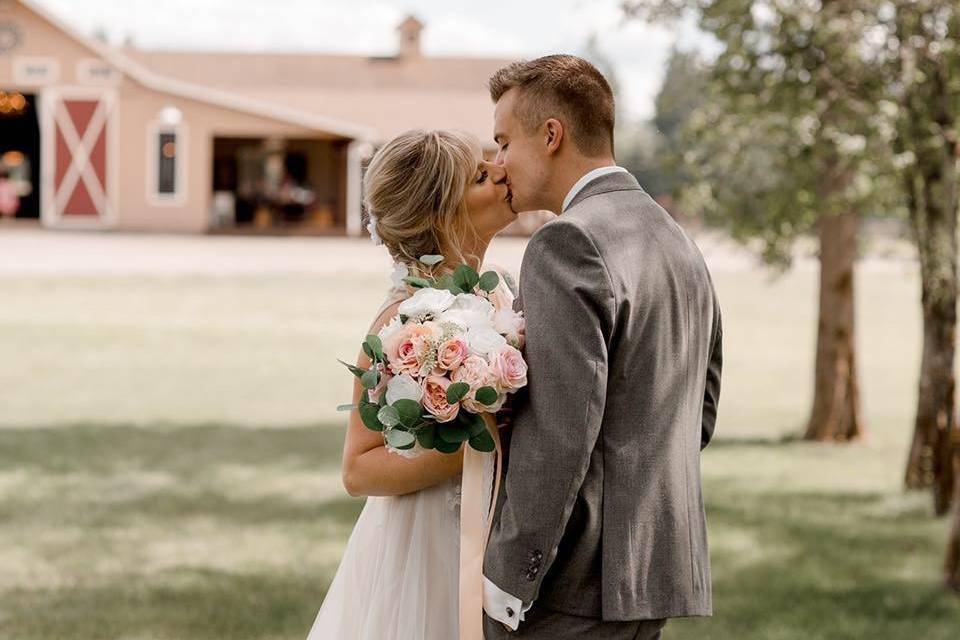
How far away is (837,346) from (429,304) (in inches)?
451

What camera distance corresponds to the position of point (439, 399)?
2.82 metres

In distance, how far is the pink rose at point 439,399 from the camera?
9.23 ft

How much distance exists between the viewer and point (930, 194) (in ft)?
29.2

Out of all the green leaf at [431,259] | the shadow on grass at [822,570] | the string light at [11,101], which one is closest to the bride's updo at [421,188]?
the green leaf at [431,259]

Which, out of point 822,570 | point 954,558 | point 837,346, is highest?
point 837,346

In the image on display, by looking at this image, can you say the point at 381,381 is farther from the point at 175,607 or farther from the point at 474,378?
the point at 175,607

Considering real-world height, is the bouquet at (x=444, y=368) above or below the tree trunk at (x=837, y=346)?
above

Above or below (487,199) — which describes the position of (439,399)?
below

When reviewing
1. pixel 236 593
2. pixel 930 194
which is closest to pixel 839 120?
pixel 930 194

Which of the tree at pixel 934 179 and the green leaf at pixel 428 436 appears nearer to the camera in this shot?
the green leaf at pixel 428 436

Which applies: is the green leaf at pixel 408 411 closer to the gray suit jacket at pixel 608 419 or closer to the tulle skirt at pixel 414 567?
the gray suit jacket at pixel 608 419

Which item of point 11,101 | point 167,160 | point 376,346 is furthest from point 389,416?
point 11,101

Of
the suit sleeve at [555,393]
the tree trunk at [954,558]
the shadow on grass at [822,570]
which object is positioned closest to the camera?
the suit sleeve at [555,393]

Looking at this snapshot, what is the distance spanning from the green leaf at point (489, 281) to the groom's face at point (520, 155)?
0.17 m
